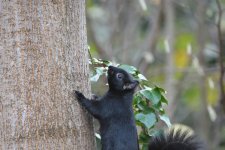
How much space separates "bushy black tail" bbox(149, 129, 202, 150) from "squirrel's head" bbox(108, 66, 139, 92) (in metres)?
0.40

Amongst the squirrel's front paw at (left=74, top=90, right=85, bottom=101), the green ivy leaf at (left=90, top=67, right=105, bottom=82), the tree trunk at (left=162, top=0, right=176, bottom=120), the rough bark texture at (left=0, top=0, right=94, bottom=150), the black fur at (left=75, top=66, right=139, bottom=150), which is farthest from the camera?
the tree trunk at (left=162, top=0, right=176, bottom=120)

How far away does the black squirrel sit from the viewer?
13.1 feet

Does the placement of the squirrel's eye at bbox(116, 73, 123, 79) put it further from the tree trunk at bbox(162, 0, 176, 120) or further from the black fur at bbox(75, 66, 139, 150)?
the tree trunk at bbox(162, 0, 176, 120)

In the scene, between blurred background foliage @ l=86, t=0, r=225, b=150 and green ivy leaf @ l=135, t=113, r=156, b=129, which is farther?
blurred background foliage @ l=86, t=0, r=225, b=150

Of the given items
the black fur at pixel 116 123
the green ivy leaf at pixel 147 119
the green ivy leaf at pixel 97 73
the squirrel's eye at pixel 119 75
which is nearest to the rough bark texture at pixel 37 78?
the black fur at pixel 116 123

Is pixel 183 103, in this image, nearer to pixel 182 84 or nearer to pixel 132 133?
pixel 182 84

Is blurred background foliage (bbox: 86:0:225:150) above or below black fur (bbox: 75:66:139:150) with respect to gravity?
above

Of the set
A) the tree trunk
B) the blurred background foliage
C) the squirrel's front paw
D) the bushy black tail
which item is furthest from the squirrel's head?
the tree trunk

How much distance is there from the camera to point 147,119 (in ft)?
13.6

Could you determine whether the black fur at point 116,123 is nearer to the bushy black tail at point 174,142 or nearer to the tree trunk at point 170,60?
the bushy black tail at point 174,142

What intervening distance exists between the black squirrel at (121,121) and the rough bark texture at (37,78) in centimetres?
29

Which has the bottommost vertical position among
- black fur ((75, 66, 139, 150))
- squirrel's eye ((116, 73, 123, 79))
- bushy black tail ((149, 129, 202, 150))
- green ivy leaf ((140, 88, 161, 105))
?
bushy black tail ((149, 129, 202, 150))

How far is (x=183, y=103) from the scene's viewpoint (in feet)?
38.7

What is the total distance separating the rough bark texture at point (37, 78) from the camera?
3.37 meters
